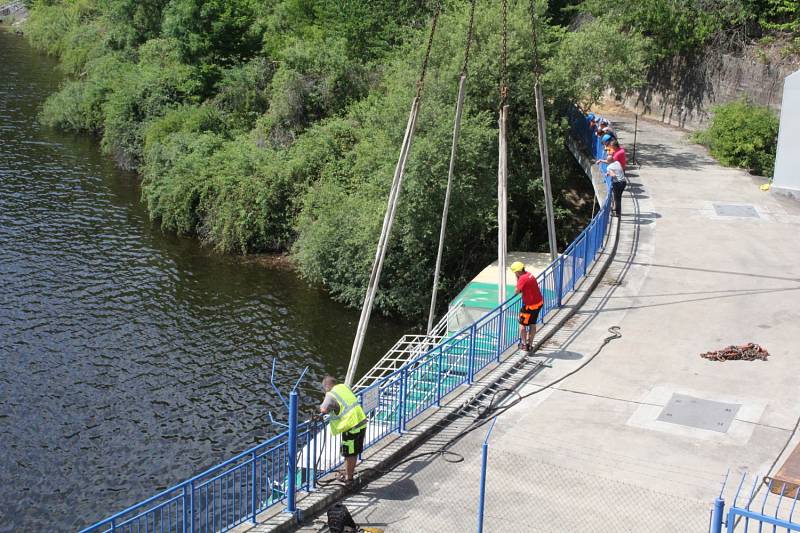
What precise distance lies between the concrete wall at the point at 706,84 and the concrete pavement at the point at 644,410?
12552mm

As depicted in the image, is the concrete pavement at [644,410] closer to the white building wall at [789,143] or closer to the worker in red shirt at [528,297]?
the worker in red shirt at [528,297]

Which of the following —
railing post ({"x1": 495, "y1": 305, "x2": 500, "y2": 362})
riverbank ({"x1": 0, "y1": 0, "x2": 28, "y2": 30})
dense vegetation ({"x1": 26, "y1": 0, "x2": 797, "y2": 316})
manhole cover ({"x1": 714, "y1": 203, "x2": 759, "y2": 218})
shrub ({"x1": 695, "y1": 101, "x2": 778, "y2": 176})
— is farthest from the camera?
riverbank ({"x1": 0, "y1": 0, "x2": 28, "y2": 30})

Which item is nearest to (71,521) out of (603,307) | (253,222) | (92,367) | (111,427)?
(111,427)

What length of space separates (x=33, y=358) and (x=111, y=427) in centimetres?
451

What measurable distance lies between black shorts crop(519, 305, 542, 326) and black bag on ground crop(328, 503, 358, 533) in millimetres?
6126

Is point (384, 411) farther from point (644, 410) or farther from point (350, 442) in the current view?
point (644, 410)

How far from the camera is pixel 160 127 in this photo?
41219 millimetres

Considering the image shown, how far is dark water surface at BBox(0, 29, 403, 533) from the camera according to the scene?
19.4 meters

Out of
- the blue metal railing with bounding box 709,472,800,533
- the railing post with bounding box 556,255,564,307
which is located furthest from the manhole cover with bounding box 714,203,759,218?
the blue metal railing with bounding box 709,472,800,533

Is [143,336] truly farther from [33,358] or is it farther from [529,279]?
[529,279]

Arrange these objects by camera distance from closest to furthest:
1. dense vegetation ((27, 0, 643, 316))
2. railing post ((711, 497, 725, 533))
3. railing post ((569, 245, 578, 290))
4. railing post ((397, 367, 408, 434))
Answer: railing post ((711, 497, 725, 533)) < railing post ((397, 367, 408, 434)) < railing post ((569, 245, 578, 290)) < dense vegetation ((27, 0, 643, 316))

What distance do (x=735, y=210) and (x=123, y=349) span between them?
16685 millimetres

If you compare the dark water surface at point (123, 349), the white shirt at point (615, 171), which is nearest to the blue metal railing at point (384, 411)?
the dark water surface at point (123, 349)

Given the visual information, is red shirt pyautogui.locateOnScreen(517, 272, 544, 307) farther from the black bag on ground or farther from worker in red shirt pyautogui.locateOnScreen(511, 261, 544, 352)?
the black bag on ground
